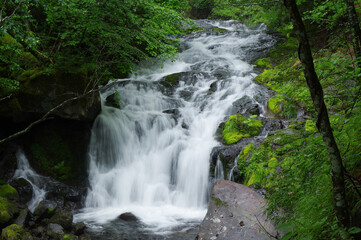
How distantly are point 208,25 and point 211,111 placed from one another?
52.6 ft

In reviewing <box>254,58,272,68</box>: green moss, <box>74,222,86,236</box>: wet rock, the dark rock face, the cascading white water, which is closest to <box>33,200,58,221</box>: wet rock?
<box>74,222,86,236</box>: wet rock

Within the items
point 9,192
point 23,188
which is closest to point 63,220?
point 9,192

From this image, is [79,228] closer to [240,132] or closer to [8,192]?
[8,192]

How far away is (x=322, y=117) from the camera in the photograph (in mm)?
2025

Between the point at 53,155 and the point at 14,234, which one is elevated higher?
the point at 53,155

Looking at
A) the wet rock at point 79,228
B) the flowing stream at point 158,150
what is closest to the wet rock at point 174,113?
the flowing stream at point 158,150

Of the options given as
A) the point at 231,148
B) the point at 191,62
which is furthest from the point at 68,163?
the point at 191,62

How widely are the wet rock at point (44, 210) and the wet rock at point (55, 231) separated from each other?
64 cm

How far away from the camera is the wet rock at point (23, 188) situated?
7.93 m

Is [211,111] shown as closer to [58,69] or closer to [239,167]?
[239,167]

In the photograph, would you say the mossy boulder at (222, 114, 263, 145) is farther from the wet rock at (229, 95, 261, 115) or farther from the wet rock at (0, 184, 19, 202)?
the wet rock at (0, 184, 19, 202)

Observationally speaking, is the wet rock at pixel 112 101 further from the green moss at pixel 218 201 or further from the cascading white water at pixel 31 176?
the green moss at pixel 218 201

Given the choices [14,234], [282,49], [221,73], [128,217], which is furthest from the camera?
[282,49]

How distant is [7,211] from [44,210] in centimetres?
82
